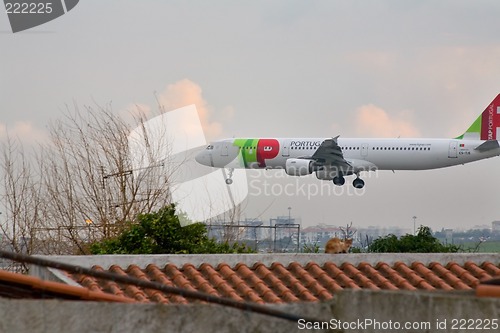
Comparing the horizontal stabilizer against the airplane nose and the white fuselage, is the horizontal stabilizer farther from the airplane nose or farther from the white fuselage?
the airplane nose

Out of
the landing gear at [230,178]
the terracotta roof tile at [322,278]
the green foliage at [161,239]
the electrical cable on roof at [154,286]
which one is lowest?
the electrical cable on roof at [154,286]

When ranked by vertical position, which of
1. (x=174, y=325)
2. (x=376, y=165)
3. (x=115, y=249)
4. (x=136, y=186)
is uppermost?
(x=376, y=165)

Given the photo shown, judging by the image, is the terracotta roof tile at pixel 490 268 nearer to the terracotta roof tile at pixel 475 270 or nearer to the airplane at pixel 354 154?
the terracotta roof tile at pixel 475 270

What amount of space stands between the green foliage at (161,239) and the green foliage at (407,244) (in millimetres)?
3325

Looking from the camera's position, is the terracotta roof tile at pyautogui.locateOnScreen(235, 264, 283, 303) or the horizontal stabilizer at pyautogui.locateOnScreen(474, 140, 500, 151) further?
the horizontal stabilizer at pyautogui.locateOnScreen(474, 140, 500, 151)

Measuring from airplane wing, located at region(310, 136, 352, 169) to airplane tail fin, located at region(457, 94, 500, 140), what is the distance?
7135mm

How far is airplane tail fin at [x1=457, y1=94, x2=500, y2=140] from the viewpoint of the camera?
55.7 metres

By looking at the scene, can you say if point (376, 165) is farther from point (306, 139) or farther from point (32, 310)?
point (32, 310)

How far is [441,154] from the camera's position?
52188mm

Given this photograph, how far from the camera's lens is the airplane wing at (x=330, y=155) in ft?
165

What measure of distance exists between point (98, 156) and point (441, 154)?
21.7 m

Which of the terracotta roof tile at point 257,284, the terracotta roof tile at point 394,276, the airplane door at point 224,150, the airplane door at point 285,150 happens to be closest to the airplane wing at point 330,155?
A: the airplane door at point 285,150

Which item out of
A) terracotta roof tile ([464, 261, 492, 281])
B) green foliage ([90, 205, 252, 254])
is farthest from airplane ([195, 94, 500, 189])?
terracotta roof tile ([464, 261, 492, 281])

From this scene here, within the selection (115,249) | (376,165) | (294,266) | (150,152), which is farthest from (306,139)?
(294,266)
